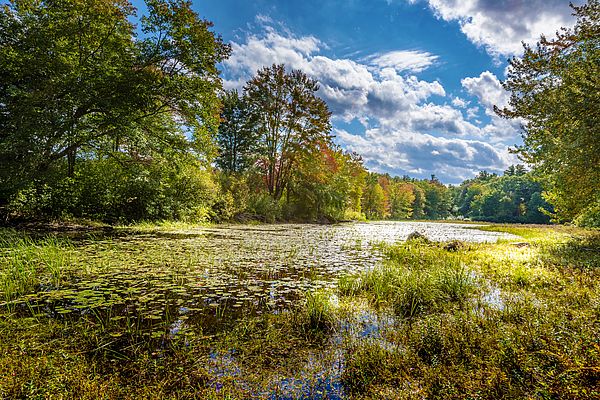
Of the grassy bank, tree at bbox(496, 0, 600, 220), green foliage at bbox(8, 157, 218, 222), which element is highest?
tree at bbox(496, 0, 600, 220)

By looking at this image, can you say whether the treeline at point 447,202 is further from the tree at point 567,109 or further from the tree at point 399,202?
the tree at point 567,109

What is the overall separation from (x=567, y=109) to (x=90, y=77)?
18.5 m

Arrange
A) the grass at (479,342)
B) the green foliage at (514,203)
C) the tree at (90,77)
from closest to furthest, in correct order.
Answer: the grass at (479,342)
the tree at (90,77)
the green foliage at (514,203)

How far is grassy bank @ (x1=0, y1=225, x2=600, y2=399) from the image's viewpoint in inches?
102

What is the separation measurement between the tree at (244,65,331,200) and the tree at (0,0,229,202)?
1394 centimetres

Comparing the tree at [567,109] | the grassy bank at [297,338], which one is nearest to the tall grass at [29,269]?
the grassy bank at [297,338]

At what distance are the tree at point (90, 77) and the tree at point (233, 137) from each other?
1783 centimetres

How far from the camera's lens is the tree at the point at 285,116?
1120 inches

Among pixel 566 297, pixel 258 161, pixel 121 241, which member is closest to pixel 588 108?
pixel 566 297

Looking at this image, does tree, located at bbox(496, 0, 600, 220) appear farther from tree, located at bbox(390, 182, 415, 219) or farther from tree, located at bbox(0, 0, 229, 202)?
tree, located at bbox(390, 182, 415, 219)

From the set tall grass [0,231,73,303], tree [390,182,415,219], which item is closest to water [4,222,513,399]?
tall grass [0,231,73,303]

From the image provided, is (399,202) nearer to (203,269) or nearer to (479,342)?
(203,269)

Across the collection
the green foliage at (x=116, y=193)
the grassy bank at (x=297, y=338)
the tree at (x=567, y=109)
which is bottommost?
the grassy bank at (x=297, y=338)

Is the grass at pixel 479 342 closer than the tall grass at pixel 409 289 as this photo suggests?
Yes
